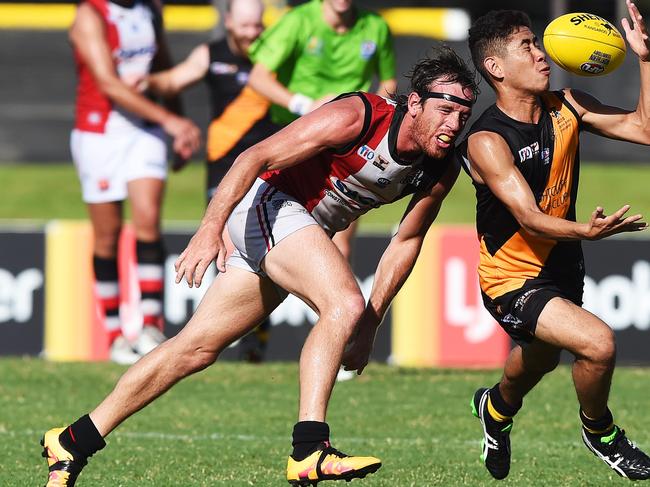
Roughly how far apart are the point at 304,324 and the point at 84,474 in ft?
13.8

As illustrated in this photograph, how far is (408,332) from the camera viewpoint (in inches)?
434

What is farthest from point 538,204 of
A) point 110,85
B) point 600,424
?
point 110,85

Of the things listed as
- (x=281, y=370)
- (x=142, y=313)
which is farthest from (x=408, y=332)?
(x=142, y=313)

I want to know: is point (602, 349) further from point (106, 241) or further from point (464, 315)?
point (106, 241)

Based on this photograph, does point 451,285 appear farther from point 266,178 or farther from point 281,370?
point 266,178

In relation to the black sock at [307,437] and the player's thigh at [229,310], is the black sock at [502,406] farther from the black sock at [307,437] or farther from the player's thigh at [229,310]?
the black sock at [307,437]

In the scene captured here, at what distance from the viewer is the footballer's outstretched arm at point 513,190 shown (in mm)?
5914

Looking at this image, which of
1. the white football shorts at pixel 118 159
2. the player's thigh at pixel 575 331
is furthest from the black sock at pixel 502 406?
the white football shorts at pixel 118 159

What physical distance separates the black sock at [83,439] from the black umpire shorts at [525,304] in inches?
73.4

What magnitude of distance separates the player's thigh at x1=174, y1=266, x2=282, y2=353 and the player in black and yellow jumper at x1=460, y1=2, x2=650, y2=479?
106 cm

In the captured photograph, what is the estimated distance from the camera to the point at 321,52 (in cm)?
998

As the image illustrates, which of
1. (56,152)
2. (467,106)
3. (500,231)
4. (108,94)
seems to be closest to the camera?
(467,106)

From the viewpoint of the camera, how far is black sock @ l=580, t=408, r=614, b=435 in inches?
257

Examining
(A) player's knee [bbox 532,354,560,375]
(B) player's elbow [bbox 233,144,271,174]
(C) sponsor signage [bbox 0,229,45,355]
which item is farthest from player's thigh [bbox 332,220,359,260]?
(B) player's elbow [bbox 233,144,271,174]
